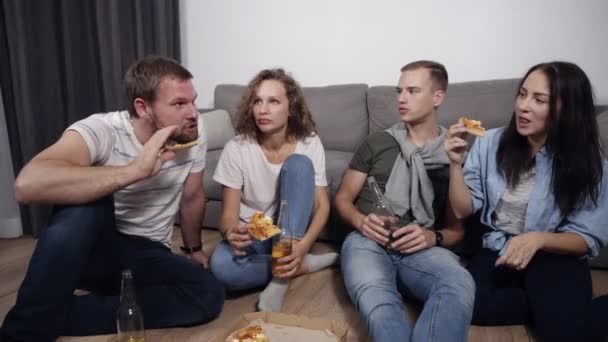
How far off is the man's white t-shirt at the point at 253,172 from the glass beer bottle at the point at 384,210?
10.1 inches

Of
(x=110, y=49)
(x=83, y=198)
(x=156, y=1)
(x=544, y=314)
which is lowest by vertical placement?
(x=544, y=314)

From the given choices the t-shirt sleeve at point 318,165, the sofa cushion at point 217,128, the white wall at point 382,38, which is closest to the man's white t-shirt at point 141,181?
the t-shirt sleeve at point 318,165

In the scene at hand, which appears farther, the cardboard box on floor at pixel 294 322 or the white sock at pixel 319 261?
the white sock at pixel 319 261

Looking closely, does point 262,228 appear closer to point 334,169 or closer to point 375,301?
point 375,301

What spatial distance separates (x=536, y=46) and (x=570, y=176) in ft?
5.43

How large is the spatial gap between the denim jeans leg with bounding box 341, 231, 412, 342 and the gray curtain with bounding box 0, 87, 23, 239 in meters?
2.00

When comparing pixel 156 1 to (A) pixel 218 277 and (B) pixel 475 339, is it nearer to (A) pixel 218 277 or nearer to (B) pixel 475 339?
(A) pixel 218 277

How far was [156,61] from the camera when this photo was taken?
1541 mm

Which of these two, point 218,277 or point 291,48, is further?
point 291,48

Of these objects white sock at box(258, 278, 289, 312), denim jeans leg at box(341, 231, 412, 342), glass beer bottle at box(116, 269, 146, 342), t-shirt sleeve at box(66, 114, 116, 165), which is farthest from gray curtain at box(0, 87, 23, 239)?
denim jeans leg at box(341, 231, 412, 342)

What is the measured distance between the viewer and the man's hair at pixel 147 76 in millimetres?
1511

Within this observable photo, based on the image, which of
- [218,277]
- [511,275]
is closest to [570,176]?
[511,275]

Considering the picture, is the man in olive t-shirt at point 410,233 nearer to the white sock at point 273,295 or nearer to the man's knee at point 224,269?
the white sock at point 273,295

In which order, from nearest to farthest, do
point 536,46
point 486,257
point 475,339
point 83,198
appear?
1. point 83,198
2. point 475,339
3. point 486,257
4. point 536,46
